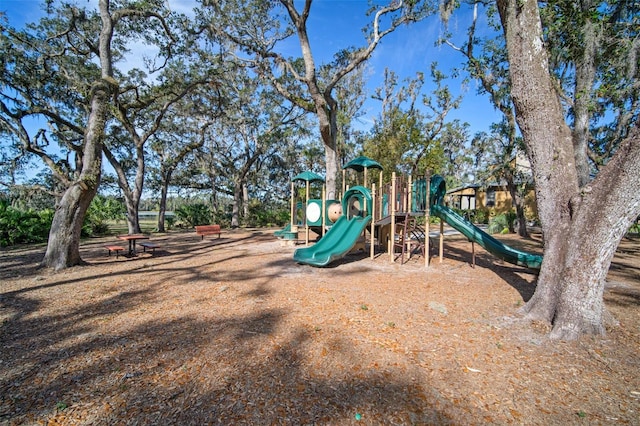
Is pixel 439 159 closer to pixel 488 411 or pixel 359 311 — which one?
pixel 359 311

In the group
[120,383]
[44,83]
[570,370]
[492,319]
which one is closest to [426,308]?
[492,319]

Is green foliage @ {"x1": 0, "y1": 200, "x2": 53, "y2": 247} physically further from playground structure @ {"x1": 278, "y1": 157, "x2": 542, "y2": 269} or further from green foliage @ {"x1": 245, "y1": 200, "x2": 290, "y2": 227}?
playground structure @ {"x1": 278, "y1": 157, "x2": 542, "y2": 269}

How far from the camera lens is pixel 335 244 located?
8180 millimetres

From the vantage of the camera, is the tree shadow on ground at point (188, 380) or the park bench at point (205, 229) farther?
the park bench at point (205, 229)

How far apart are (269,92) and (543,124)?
1959 centimetres

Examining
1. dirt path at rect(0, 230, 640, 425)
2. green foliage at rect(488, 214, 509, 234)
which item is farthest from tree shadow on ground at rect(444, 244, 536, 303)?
green foliage at rect(488, 214, 509, 234)

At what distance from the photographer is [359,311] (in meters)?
4.42

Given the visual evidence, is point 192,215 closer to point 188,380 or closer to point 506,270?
point 506,270

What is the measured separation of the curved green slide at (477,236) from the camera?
7.27 m

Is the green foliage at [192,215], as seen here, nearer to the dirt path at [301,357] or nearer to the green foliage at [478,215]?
the dirt path at [301,357]

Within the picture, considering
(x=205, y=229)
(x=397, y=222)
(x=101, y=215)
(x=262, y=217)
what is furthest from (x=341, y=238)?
(x=262, y=217)

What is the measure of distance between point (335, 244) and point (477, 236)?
3793mm

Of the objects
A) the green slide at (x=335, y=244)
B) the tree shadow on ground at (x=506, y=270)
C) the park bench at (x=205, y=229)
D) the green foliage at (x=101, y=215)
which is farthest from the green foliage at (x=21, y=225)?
the tree shadow on ground at (x=506, y=270)

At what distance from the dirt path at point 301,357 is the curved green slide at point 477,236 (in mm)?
1618
